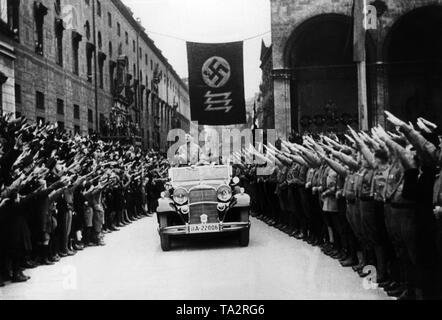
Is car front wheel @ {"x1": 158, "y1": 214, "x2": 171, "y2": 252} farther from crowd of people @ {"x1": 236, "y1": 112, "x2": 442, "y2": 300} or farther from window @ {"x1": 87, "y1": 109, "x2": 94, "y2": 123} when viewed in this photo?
window @ {"x1": 87, "y1": 109, "x2": 94, "y2": 123}

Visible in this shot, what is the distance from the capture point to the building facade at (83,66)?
22.5 metres

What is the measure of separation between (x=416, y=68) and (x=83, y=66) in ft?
54.2

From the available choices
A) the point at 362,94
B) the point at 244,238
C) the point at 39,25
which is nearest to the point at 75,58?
the point at 39,25

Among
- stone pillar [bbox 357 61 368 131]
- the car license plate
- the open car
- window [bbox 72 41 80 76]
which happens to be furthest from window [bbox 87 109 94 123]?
the car license plate

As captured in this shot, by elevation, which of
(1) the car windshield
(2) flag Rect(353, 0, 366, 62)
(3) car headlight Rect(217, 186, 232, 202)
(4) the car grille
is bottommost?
(4) the car grille

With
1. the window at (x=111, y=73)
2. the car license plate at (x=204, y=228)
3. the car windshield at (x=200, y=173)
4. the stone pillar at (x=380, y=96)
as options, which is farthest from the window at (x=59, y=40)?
the car license plate at (x=204, y=228)

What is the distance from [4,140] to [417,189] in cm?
747

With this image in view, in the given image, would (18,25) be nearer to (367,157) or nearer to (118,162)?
(118,162)

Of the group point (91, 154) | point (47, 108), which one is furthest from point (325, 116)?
point (91, 154)

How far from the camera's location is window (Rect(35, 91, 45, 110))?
930 inches

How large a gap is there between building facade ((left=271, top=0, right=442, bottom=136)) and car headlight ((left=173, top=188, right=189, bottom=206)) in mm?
15277

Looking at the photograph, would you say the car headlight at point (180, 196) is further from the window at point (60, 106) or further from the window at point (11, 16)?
the window at point (60, 106)

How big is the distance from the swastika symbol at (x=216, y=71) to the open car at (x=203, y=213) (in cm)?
397
